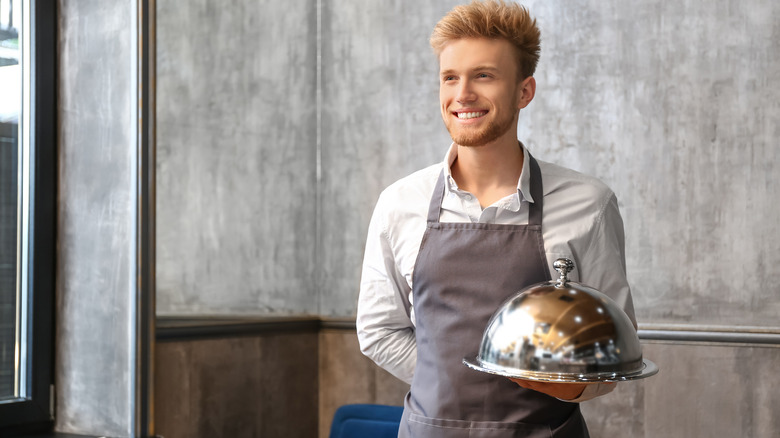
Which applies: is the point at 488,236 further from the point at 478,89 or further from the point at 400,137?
the point at 400,137

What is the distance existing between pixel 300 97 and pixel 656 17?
1.35m

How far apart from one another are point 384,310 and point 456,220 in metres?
0.29

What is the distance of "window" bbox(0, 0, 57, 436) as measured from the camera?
2.50 m

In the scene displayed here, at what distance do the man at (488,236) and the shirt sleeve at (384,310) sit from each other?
81mm

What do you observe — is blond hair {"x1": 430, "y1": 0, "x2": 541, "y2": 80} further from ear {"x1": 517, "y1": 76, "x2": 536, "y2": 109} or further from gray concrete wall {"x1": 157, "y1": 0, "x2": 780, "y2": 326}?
gray concrete wall {"x1": 157, "y1": 0, "x2": 780, "y2": 326}

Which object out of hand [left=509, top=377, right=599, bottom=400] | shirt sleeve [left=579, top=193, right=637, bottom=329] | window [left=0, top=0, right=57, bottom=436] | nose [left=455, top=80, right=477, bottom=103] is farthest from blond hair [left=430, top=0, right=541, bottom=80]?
window [left=0, top=0, right=57, bottom=436]

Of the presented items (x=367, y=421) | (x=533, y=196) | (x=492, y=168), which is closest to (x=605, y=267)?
Result: (x=533, y=196)

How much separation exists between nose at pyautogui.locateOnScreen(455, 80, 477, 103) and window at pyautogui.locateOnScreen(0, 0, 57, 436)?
1537mm

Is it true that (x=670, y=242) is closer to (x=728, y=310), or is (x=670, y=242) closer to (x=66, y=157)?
(x=728, y=310)

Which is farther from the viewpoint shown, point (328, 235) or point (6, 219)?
point (328, 235)

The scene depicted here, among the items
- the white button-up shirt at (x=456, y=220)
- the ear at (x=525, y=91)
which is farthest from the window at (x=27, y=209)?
the ear at (x=525, y=91)

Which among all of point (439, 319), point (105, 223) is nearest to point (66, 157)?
point (105, 223)

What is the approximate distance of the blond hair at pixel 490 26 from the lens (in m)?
1.63

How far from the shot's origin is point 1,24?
2.48 metres
